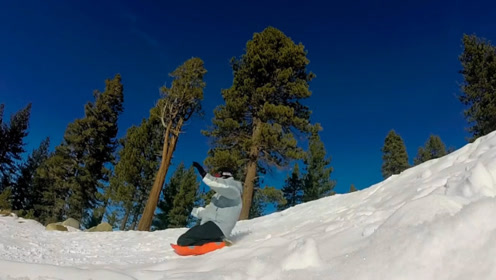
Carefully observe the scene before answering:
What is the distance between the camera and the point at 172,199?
26.0 metres

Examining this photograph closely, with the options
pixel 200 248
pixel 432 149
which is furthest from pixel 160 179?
pixel 432 149

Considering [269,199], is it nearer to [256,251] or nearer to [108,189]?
[256,251]

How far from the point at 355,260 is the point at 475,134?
63.5ft

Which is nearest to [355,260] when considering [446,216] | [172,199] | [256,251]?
[446,216]

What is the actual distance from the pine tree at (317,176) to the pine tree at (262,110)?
14689mm

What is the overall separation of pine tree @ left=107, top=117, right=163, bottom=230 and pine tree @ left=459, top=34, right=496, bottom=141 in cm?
1864

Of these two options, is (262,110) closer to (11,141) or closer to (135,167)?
(135,167)

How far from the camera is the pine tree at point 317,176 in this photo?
88.0 ft

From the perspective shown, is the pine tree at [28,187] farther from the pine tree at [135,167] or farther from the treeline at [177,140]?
the pine tree at [135,167]

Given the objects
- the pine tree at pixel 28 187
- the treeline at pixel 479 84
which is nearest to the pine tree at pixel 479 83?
the treeline at pixel 479 84

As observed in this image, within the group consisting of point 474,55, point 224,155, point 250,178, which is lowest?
point 250,178

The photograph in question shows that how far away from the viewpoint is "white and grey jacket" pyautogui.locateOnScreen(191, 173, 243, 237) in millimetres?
5051

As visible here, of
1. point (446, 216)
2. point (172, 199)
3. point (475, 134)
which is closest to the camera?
point (446, 216)

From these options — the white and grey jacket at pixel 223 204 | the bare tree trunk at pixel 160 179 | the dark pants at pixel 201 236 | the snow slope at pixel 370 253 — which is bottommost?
the snow slope at pixel 370 253
